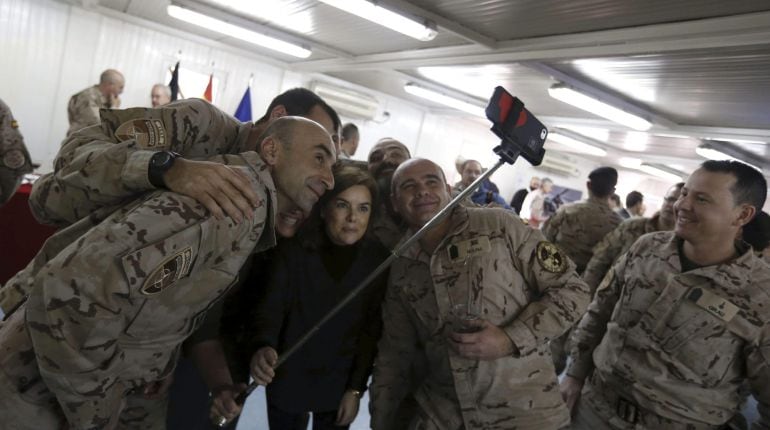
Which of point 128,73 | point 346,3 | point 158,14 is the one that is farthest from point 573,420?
point 128,73

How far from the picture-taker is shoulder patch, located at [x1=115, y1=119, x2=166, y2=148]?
129 centimetres

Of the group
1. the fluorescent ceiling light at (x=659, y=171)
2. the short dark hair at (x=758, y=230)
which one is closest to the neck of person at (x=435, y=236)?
the short dark hair at (x=758, y=230)

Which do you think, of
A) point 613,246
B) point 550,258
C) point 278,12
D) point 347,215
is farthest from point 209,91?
point 550,258

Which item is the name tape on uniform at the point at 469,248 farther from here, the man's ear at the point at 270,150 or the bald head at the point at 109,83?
the bald head at the point at 109,83

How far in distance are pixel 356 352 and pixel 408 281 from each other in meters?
0.35

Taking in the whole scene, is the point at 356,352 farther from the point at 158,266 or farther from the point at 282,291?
the point at 158,266

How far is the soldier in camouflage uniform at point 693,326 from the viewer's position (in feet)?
5.32

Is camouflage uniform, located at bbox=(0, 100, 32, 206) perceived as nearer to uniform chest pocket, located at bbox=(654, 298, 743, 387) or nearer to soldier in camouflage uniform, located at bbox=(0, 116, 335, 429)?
soldier in camouflage uniform, located at bbox=(0, 116, 335, 429)

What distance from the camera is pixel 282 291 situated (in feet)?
5.41

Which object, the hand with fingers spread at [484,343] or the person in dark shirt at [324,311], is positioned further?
the person in dark shirt at [324,311]

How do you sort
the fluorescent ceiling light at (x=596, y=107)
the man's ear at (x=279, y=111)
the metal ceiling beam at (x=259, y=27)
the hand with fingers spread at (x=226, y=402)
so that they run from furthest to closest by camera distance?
the metal ceiling beam at (x=259, y=27)
the fluorescent ceiling light at (x=596, y=107)
the man's ear at (x=279, y=111)
the hand with fingers spread at (x=226, y=402)

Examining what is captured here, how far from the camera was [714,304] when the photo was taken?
5.38ft

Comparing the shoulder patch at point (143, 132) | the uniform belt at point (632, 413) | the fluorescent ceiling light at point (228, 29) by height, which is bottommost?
the uniform belt at point (632, 413)

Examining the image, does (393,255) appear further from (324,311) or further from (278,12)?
(278,12)
